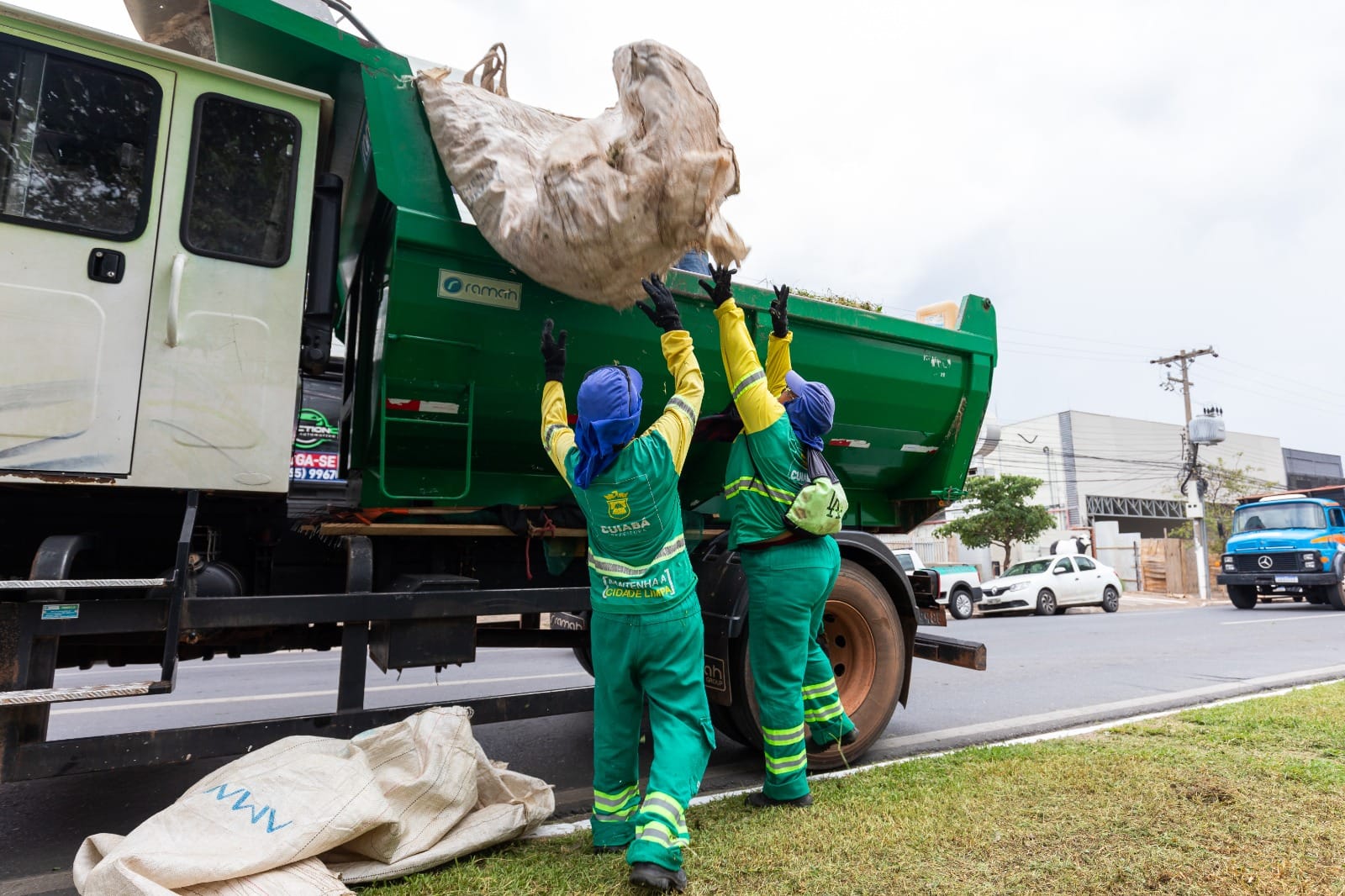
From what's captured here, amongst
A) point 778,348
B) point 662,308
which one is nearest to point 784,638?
point 778,348

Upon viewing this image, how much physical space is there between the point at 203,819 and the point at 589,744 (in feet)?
9.13

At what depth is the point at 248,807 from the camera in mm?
2498

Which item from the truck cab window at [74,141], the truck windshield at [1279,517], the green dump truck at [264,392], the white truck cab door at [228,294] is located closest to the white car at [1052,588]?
the truck windshield at [1279,517]

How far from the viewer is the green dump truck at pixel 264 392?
2.76 metres

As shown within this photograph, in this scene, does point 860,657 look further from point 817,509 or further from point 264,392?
point 264,392

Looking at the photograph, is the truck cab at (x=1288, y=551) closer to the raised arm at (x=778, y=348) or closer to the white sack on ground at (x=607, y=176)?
the raised arm at (x=778, y=348)

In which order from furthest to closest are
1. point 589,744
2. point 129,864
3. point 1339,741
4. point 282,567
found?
point 589,744, point 1339,741, point 282,567, point 129,864

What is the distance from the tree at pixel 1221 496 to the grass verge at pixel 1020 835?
3096 centimetres

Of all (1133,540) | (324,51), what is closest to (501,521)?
(324,51)

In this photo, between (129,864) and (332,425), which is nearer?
(129,864)

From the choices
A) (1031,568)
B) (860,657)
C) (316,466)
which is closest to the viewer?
(860,657)

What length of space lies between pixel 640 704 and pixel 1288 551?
18.1m

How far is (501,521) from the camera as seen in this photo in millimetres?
3926

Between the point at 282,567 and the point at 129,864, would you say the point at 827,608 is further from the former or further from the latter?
the point at 129,864
